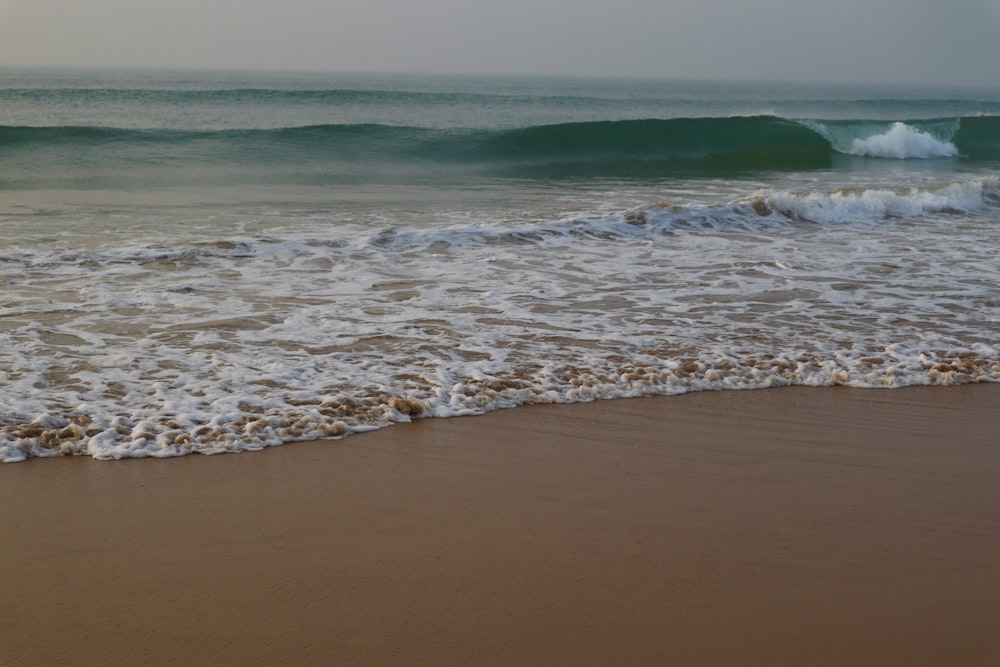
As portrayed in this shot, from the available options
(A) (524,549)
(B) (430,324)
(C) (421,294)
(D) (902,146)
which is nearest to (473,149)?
(D) (902,146)

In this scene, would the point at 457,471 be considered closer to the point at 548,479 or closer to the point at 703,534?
the point at 548,479

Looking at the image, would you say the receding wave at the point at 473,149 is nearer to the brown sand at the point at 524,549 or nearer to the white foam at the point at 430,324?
the white foam at the point at 430,324

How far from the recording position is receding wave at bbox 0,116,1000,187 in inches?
710

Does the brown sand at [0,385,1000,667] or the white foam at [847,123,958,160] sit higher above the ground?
the white foam at [847,123,958,160]

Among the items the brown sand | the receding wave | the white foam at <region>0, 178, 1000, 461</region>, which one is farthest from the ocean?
the brown sand

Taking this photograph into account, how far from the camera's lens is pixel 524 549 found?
3.43 metres

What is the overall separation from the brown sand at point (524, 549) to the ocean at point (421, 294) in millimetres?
488

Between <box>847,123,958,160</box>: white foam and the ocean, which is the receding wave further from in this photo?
the ocean

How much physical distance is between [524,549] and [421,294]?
4.19 meters

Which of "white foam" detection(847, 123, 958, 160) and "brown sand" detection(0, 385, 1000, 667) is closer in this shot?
"brown sand" detection(0, 385, 1000, 667)

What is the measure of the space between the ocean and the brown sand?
488 mm

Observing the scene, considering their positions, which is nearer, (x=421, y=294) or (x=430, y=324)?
(x=430, y=324)

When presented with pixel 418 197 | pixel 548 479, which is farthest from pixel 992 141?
pixel 548 479

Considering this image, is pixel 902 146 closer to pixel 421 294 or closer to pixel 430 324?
pixel 421 294
